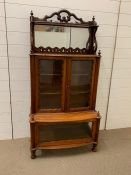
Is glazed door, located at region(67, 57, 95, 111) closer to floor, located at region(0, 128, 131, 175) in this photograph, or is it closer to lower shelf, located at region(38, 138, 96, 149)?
lower shelf, located at region(38, 138, 96, 149)

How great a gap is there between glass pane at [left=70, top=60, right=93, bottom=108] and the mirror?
0.93ft

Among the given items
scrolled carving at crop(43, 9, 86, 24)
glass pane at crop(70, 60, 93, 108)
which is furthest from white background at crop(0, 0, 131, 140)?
glass pane at crop(70, 60, 93, 108)

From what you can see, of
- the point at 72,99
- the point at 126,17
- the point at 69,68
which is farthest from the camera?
the point at 126,17

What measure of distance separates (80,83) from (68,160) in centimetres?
87

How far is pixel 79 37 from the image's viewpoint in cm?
229

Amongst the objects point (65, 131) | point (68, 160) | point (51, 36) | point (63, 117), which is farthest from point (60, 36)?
point (68, 160)

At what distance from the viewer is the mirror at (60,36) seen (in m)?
2.15

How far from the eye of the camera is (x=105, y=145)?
8.34 ft

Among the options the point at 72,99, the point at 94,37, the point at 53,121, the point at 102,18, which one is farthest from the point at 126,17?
the point at 53,121

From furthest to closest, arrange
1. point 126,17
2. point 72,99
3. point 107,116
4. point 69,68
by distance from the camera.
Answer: point 107,116 < point 126,17 < point 72,99 < point 69,68

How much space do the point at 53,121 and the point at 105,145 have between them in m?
0.86

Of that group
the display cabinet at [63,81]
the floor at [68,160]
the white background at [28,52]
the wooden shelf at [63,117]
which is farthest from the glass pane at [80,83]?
the floor at [68,160]

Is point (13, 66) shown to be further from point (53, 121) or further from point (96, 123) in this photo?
point (96, 123)

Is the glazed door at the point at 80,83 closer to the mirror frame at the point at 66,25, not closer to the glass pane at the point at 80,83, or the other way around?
Answer: the glass pane at the point at 80,83
